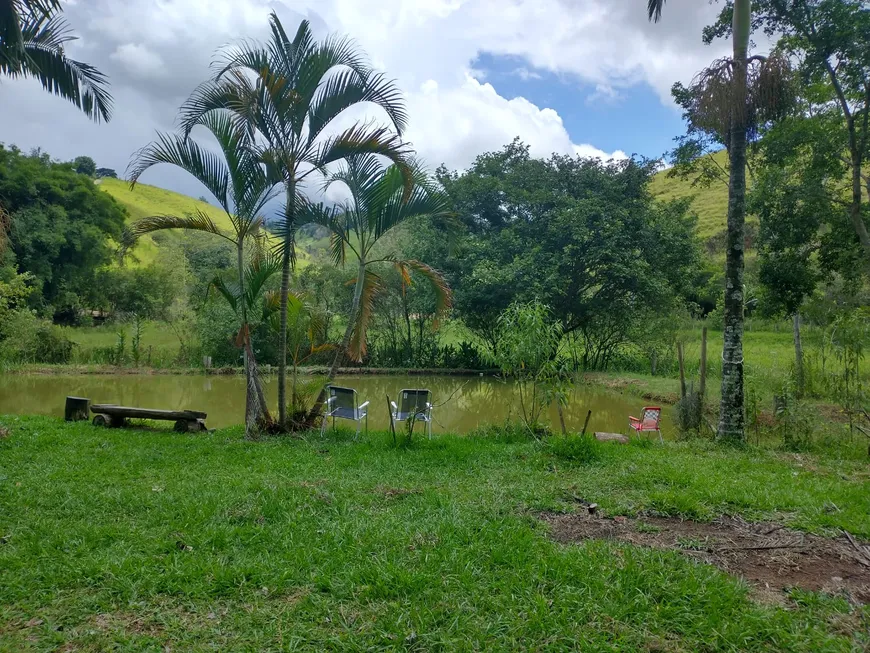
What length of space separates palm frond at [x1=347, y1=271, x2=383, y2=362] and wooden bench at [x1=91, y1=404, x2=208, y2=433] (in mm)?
2211

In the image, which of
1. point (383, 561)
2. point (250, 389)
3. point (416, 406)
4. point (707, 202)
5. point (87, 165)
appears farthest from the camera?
point (707, 202)

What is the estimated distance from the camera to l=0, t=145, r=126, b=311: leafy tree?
59.2ft

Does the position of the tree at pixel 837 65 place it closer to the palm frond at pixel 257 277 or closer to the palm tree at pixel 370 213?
the palm tree at pixel 370 213

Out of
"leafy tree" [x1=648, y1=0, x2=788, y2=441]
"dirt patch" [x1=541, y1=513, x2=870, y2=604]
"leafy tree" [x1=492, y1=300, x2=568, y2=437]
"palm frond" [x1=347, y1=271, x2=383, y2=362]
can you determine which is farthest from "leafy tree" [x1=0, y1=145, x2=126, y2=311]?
"dirt patch" [x1=541, y1=513, x2=870, y2=604]

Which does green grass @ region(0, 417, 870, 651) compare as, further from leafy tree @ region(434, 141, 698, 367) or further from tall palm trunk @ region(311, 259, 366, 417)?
leafy tree @ region(434, 141, 698, 367)

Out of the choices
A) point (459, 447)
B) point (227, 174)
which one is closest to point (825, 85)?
point (459, 447)

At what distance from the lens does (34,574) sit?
2.71 m

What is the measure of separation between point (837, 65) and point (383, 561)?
9780 millimetres

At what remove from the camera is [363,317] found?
7434 millimetres

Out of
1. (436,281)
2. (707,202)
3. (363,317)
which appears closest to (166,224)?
(363,317)

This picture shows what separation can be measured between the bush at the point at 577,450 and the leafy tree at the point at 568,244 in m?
8.25

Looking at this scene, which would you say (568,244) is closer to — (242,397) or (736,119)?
(736,119)

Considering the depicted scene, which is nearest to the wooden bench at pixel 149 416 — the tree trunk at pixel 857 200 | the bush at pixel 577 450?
the bush at pixel 577 450

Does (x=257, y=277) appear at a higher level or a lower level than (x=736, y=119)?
lower
